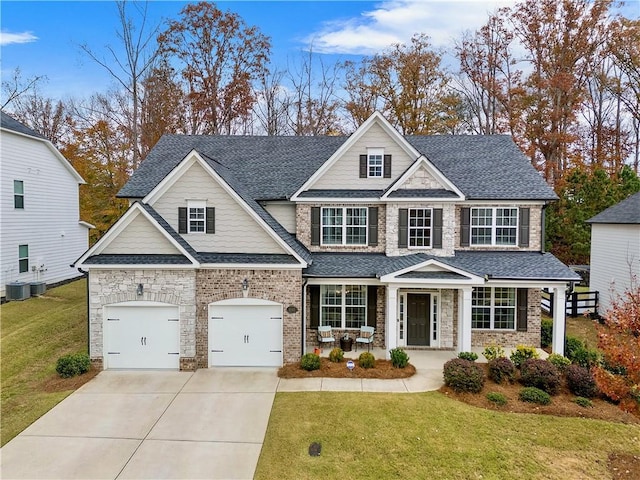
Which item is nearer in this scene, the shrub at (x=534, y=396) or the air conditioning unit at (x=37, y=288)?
the shrub at (x=534, y=396)

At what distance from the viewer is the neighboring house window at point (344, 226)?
15.7 metres

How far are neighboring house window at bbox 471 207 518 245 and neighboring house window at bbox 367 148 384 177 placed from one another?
4245mm

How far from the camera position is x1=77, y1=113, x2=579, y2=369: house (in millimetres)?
12688

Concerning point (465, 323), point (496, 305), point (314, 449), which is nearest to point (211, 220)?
point (314, 449)

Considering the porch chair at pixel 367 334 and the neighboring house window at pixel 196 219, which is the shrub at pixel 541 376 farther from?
the neighboring house window at pixel 196 219

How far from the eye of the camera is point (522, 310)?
15.0 meters

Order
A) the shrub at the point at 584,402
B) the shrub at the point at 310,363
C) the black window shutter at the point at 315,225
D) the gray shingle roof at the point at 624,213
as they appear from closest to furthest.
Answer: the shrub at the point at 584,402
the shrub at the point at 310,363
the black window shutter at the point at 315,225
the gray shingle roof at the point at 624,213

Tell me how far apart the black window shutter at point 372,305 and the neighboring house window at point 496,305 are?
393 cm

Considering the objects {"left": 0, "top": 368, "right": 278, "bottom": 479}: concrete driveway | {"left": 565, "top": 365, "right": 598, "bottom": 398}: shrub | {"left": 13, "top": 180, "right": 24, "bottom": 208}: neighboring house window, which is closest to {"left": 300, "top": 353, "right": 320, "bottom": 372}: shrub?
{"left": 0, "top": 368, "right": 278, "bottom": 479}: concrete driveway

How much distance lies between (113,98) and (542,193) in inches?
1244

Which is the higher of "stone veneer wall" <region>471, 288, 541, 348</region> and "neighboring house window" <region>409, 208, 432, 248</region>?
"neighboring house window" <region>409, 208, 432, 248</region>

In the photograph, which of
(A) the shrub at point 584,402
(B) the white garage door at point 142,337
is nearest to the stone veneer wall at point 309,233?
(B) the white garage door at point 142,337

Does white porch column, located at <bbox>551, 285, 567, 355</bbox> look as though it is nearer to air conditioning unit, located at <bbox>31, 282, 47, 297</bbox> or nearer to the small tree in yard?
the small tree in yard

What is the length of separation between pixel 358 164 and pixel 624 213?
45.5 feet
